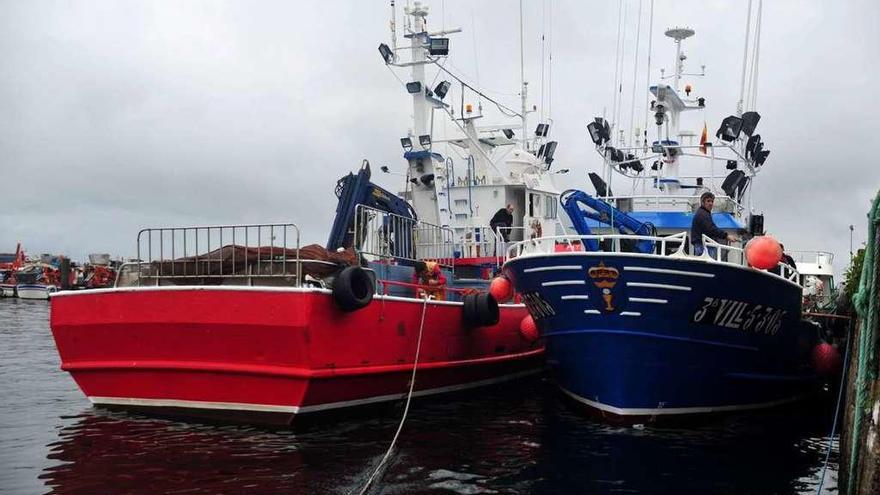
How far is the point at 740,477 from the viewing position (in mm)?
8203

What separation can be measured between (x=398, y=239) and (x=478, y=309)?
7.83ft

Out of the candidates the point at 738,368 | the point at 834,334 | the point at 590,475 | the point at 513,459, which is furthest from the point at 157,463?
the point at 834,334

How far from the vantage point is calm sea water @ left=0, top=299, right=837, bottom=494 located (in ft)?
24.9

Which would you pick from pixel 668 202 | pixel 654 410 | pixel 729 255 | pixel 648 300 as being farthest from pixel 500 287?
pixel 668 202

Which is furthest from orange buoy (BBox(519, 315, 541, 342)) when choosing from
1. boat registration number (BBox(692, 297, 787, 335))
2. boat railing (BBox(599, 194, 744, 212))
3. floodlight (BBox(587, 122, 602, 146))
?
floodlight (BBox(587, 122, 602, 146))

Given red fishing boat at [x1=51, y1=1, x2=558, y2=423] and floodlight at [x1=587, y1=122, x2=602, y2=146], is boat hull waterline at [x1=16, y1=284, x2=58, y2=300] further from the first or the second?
red fishing boat at [x1=51, y1=1, x2=558, y2=423]

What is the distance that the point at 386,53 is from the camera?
18547 mm

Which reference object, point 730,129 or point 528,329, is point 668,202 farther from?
point 528,329

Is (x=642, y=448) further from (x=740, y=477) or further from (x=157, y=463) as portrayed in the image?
(x=157, y=463)

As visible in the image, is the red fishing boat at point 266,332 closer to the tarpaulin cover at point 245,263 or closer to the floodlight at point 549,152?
the tarpaulin cover at point 245,263

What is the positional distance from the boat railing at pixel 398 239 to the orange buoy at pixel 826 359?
22.5 ft

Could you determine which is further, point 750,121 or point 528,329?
point 750,121

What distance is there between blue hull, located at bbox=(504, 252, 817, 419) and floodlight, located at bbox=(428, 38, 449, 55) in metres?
8.69

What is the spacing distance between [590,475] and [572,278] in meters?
2.92
